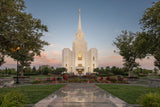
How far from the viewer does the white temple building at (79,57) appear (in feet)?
195

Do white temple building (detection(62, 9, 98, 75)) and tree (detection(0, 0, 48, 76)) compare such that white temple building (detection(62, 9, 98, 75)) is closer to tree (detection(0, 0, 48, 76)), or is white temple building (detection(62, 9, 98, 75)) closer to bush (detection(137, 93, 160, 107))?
tree (detection(0, 0, 48, 76))

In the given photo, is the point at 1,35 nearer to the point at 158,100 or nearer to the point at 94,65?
the point at 158,100


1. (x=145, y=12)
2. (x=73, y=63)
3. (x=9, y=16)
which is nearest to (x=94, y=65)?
(x=73, y=63)

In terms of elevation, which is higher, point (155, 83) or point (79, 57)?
point (79, 57)

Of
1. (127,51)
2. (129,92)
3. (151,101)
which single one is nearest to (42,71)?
(127,51)

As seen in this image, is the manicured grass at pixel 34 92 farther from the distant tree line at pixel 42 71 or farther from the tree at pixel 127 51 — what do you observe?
the distant tree line at pixel 42 71

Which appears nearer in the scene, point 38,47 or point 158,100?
point 158,100

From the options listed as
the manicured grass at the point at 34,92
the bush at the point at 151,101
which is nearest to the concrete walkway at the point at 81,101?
the manicured grass at the point at 34,92

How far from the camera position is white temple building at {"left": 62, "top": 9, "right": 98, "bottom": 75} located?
195ft

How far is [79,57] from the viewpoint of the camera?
6016cm

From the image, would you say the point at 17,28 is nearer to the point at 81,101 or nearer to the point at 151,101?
the point at 81,101

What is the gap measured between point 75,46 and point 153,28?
50.0 m

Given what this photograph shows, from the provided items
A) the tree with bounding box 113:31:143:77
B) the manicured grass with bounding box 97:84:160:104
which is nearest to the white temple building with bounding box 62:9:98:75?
the tree with bounding box 113:31:143:77

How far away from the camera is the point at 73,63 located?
200 feet
